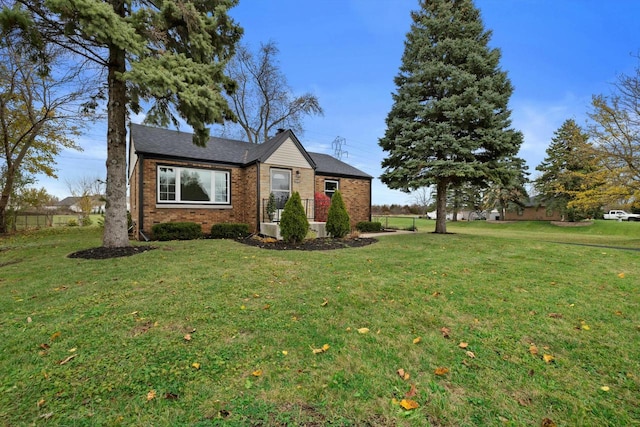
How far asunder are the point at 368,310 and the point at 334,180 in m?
11.7

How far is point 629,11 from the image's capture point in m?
10.1

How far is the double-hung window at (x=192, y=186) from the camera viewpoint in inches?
420

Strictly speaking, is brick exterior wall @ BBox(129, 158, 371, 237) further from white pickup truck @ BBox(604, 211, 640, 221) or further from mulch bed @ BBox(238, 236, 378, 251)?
white pickup truck @ BBox(604, 211, 640, 221)

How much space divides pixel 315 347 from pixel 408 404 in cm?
103

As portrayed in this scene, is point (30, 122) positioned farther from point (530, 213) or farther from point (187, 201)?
point (530, 213)

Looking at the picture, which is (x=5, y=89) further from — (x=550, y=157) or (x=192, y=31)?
(x=550, y=157)

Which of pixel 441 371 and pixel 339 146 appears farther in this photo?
pixel 339 146

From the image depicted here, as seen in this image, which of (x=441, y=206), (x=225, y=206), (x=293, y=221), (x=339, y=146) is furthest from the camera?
(x=339, y=146)

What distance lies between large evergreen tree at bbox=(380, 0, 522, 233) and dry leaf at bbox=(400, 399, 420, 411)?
10543 mm

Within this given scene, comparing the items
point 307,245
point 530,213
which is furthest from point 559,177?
point 307,245

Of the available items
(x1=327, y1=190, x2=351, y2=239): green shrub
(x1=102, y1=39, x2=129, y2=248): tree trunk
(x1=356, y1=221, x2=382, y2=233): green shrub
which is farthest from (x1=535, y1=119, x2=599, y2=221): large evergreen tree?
(x1=102, y1=39, x2=129, y2=248): tree trunk

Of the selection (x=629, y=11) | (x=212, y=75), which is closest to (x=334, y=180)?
(x=212, y=75)

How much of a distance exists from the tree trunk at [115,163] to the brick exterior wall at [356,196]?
9.35m

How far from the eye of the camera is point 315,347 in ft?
9.06
